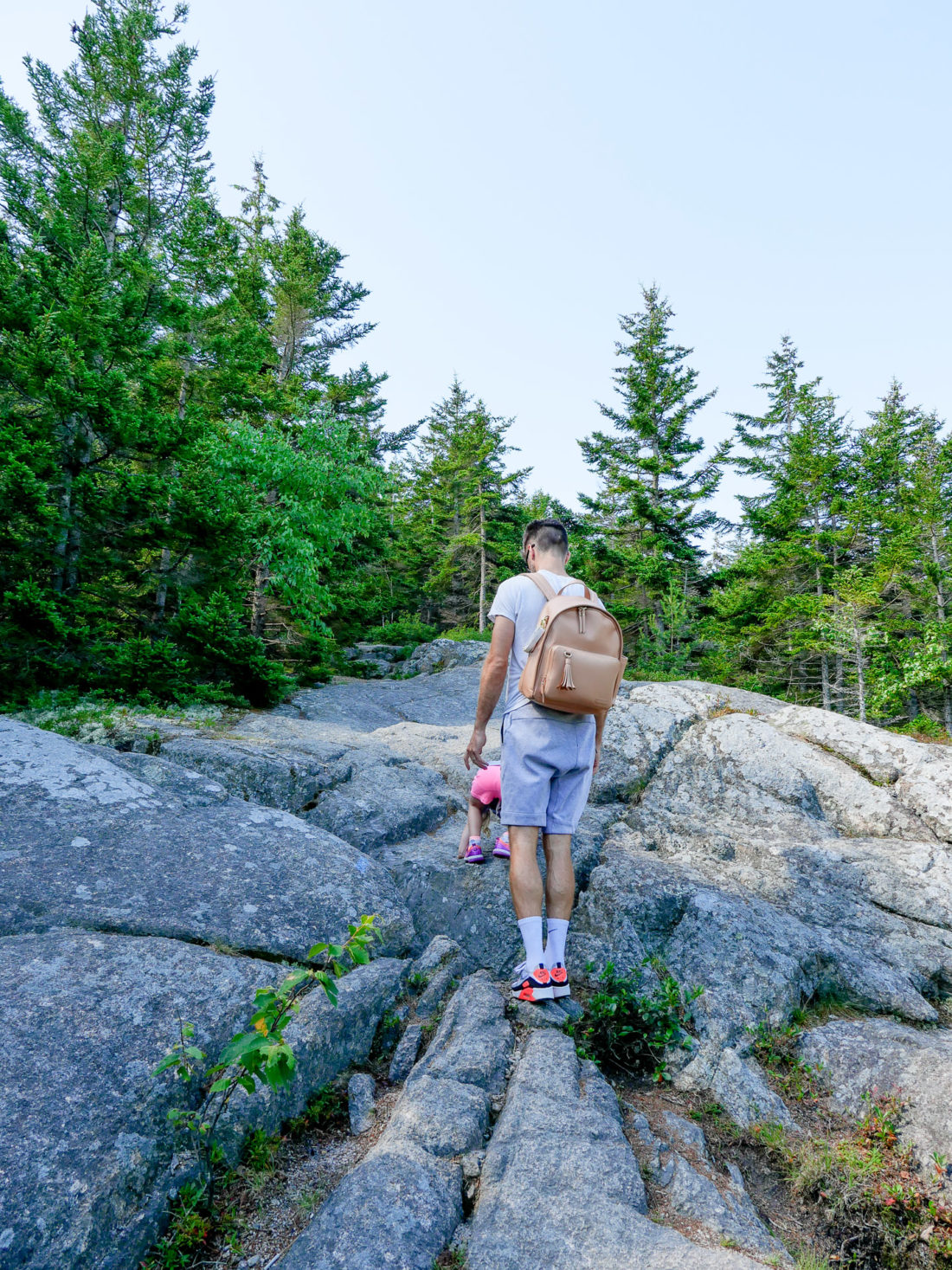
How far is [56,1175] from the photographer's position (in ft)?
6.18

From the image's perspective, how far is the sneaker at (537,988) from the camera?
309 centimetres

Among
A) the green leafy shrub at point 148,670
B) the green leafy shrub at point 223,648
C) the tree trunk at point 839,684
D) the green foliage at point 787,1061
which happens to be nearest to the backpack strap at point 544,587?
the green foliage at point 787,1061

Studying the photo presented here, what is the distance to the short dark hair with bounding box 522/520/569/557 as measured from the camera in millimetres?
3680

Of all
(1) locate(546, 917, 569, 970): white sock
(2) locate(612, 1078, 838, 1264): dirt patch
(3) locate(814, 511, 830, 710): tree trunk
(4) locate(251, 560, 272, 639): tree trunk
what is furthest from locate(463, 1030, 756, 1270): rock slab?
(3) locate(814, 511, 830, 710): tree trunk

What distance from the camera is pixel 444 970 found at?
11.4 ft

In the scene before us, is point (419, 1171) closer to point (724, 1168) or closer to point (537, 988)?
point (537, 988)

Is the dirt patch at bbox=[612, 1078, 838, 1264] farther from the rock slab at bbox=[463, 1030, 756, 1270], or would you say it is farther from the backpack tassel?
the backpack tassel

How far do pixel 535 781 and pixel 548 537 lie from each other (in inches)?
58.3

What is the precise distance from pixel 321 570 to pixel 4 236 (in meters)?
8.61

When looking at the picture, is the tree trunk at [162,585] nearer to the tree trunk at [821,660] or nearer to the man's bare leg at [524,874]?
the man's bare leg at [524,874]

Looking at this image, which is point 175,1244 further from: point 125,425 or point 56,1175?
point 125,425

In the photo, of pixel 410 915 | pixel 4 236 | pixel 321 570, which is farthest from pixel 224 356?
pixel 410 915

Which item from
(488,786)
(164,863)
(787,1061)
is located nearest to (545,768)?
(488,786)

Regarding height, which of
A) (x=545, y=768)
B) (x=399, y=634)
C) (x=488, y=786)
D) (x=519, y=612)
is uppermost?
(x=519, y=612)
